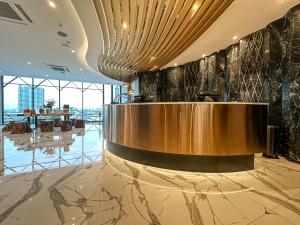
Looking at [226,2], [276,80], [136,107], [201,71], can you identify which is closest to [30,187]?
[136,107]

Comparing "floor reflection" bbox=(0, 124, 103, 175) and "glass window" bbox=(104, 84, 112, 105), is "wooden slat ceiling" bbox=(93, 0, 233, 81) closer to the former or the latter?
"floor reflection" bbox=(0, 124, 103, 175)

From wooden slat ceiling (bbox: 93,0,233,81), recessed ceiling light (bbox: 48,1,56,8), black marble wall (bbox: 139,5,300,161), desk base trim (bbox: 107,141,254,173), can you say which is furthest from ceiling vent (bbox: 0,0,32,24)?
black marble wall (bbox: 139,5,300,161)

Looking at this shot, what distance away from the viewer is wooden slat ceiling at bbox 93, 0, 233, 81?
11.6 ft

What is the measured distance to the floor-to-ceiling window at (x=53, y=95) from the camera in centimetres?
1226

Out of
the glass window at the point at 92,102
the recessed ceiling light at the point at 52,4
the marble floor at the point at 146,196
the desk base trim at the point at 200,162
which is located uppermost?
the recessed ceiling light at the point at 52,4

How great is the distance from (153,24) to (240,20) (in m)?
1.91

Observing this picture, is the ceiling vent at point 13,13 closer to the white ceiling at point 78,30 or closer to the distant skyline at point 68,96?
the white ceiling at point 78,30

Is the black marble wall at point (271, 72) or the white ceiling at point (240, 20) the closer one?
the white ceiling at point (240, 20)

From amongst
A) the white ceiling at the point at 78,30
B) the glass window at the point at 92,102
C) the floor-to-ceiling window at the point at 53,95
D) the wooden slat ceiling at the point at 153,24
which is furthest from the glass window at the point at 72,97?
the wooden slat ceiling at the point at 153,24

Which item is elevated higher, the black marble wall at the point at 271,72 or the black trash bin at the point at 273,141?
the black marble wall at the point at 271,72

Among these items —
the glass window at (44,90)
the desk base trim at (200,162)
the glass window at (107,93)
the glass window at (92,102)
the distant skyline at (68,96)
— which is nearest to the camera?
the desk base trim at (200,162)

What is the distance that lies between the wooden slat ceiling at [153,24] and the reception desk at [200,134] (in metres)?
1.89

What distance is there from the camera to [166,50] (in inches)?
254

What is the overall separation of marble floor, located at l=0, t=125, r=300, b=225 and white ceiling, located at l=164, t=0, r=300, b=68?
9.90ft
